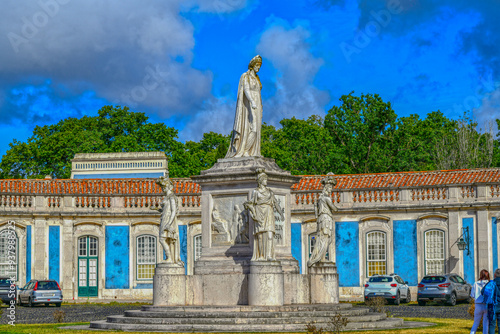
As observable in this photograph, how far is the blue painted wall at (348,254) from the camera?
38188 mm

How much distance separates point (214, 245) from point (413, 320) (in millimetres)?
5404

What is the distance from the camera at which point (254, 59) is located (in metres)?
22.1

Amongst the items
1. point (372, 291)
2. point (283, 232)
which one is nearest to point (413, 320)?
point (283, 232)

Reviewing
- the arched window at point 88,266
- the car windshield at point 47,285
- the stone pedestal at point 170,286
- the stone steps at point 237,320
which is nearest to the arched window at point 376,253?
the arched window at point 88,266

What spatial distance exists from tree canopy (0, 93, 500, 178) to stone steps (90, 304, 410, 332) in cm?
2860

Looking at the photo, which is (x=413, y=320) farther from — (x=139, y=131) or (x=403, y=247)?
(x=139, y=131)

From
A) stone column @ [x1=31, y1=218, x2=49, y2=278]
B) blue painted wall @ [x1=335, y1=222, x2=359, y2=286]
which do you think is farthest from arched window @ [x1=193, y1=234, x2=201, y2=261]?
stone column @ [x1=31, y1=218, x2=49, y2=278]

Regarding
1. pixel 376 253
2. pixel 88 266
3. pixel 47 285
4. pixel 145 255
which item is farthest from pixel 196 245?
pixel 376 253

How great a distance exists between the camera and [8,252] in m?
38.8

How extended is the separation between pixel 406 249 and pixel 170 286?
1882 cm

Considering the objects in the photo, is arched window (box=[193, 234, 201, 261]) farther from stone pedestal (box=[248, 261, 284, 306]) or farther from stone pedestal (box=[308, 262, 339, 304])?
stone pedestal (box=[248, 261, 284, 306])

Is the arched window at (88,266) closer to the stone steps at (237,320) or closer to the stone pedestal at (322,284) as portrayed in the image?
the stone pedestal at (322,284)

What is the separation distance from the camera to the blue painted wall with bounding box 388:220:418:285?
37.5 m

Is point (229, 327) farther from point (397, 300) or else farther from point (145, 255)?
point (145, 255)
